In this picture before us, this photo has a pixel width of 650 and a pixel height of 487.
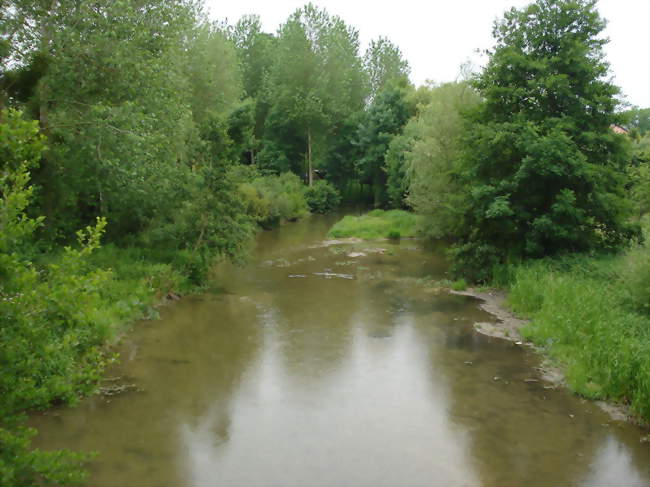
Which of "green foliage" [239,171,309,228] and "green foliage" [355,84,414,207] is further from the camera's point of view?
"green foliage" [355,84,414,207]

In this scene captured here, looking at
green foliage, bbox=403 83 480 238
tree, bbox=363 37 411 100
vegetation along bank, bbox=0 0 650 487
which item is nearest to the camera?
vegetation along bank, bbox=0 0 650 487

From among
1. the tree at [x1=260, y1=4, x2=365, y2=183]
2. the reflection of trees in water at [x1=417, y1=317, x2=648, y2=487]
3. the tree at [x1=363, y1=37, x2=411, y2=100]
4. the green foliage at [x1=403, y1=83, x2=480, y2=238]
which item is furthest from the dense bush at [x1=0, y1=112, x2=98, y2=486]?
the tree at [x1=363, y1=37, x2=411, y2=100]

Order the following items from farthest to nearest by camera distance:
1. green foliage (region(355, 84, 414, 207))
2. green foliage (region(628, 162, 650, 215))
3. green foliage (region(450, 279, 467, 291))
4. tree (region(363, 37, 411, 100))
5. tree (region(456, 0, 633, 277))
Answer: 1. tree (region(363, 37, 411, 100))
2. green foliage (region(355, 84, 414, 207))
3. green foliage (region(628, 162, 650, 215))
4. green foliage (region(450, 279, 467, 291))
5. tree (region(456, 0, 633, 277))

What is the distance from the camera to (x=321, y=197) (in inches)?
1983

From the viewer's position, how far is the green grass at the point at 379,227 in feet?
116

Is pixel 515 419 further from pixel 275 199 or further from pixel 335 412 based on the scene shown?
pixel 275 199

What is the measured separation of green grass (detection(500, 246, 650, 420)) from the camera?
10867 mm

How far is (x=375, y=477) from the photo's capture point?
839 centimetres

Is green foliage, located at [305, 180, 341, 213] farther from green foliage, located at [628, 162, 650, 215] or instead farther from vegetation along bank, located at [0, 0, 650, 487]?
green foliage, located at [628, 162, 650, 215]

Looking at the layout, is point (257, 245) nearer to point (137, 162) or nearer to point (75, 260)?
point (137, 162)

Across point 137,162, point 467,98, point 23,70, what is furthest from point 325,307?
point 467,98

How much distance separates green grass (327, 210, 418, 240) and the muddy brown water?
57.2 feet

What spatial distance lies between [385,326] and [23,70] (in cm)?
1219

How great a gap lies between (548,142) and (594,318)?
6.71 metres
